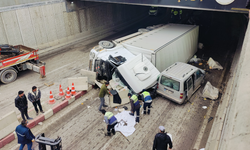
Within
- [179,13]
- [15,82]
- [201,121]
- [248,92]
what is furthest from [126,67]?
[179,13]

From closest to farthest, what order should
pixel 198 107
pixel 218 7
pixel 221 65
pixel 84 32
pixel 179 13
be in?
pixel 198 107
pixel 218 7
pixel 221 65
pixel 84 32
pixel 179 13

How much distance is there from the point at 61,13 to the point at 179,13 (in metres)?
14.6

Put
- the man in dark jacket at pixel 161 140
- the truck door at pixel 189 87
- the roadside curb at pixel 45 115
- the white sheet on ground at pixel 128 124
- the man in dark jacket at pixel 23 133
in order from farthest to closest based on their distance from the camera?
the truck door at pixel 189 87, the white sheet on ground at pixel 128 124, the roadside curb at pixel 45 115, the man in dark jacket at pixel 23 133, the man in dark jacket at pixel 161 140

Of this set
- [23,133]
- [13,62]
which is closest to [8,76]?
[13,62]

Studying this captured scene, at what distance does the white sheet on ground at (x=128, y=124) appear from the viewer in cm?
755

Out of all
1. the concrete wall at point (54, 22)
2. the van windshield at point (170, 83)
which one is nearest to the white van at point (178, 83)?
the van windshield at point (170, 83)

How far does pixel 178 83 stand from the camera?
855 cm

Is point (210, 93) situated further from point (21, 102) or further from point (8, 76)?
point (8, 76)

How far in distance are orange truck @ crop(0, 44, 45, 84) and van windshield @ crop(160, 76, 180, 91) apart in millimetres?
7549

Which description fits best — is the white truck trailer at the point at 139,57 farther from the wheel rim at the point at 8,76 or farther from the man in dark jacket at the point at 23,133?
the wheel rim at the point at 8,76

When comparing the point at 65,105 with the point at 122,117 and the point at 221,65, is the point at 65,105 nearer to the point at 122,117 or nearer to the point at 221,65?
the point at 122,117

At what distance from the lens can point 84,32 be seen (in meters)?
20.6

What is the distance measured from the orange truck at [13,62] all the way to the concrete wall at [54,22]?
12.2 feet

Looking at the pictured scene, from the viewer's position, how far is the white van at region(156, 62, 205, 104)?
28.2ft
